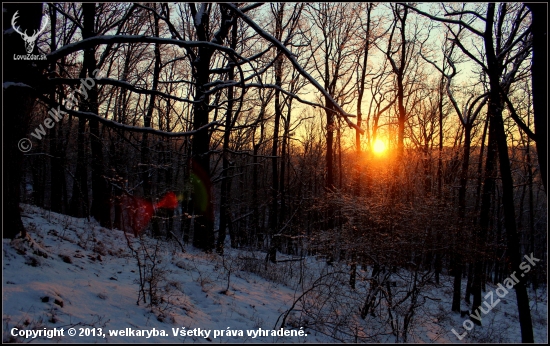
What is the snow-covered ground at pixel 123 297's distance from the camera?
3.82 m

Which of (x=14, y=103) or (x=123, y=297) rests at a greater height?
(x=14, y=103)

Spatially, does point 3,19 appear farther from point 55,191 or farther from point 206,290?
point 55,191

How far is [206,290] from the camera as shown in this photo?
6195 millimetres

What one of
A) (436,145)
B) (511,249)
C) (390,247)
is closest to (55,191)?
(390,247)

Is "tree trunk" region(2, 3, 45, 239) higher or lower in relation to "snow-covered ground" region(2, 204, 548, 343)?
higher

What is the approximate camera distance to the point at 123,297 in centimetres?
487

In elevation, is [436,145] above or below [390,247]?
above

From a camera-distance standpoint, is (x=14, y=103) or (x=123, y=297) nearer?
(x=14, y=103)

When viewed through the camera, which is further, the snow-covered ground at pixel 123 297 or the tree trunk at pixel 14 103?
the tree trunk at pixel 14 103

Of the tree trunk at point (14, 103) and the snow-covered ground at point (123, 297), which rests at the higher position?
the tree trunk at point (14, 103)

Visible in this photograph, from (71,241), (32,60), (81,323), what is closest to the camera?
(81,323)

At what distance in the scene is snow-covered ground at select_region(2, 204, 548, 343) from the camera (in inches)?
150

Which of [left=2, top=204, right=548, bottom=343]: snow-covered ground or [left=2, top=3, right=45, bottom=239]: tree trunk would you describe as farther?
[left=2, top=3, right=45, bottom=239]: tree trunk

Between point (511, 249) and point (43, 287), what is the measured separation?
9.35 m
